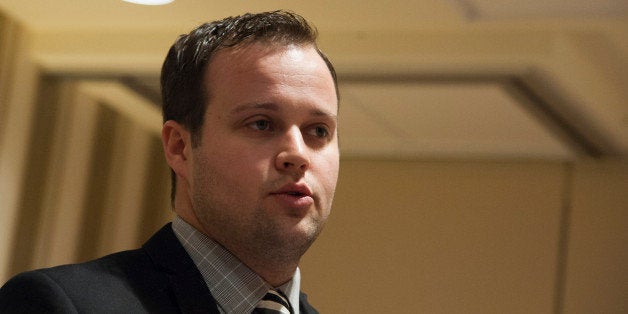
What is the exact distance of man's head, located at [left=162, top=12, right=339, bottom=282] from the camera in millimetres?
1200

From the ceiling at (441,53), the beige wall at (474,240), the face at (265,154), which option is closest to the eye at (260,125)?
the face at (265,154)

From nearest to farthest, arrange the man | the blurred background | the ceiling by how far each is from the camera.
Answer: the man
the ceiling
the blurred background

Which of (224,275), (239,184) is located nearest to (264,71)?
(239,184)

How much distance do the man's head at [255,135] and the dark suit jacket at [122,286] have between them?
69mm

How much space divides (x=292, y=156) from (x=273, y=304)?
20 centimetres

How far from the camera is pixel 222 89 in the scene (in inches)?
50.5

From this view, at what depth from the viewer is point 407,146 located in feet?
15.5

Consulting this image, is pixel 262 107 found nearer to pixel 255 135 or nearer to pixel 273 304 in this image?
pixel 255 135

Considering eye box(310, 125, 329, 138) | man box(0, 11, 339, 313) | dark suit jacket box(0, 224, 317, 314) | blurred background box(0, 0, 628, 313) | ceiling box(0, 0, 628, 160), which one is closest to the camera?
dark suit jacket box(0, 224, 317, 314)

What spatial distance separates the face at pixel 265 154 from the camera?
1.20 metres

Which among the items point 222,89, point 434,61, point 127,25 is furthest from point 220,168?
point 127,25

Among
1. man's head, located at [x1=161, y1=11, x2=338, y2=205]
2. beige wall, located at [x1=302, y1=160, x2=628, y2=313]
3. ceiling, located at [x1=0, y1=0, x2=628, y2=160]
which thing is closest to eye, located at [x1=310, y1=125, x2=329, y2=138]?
man's head, located at [x1=161, y1=11, x2=338, y2=205]

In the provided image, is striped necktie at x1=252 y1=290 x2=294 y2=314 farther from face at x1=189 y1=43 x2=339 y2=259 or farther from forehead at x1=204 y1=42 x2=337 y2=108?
forehead at x1=204 y1=42 x2=337 y2=108

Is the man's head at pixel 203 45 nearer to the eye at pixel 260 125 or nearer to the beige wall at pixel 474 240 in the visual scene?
the eye at pixel 260 125
